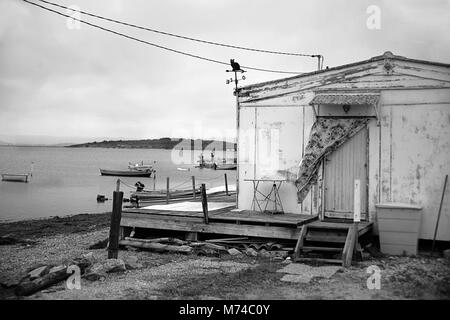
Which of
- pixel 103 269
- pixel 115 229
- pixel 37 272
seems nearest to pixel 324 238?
pixel 115 229

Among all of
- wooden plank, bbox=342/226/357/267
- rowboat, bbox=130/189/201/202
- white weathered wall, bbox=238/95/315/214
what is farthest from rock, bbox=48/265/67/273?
rowboat, bbox=130/189/201/202

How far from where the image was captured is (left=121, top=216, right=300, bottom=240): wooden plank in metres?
11.9

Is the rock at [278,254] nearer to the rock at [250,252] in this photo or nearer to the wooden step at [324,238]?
the rock at [250,252]

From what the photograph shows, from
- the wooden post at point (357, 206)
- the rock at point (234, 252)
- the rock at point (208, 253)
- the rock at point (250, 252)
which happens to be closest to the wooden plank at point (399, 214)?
the wooden post at point (357, 206)

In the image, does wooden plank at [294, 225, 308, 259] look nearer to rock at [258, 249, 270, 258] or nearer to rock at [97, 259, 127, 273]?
rock at [258, 249, 270, 258]

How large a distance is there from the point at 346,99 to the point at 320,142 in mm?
1323

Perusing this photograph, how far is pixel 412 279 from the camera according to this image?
352 inches

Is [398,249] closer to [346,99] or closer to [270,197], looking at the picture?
[270,197]

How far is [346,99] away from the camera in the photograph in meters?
12.4

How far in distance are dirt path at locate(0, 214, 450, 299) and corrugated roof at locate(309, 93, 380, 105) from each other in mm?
3840
